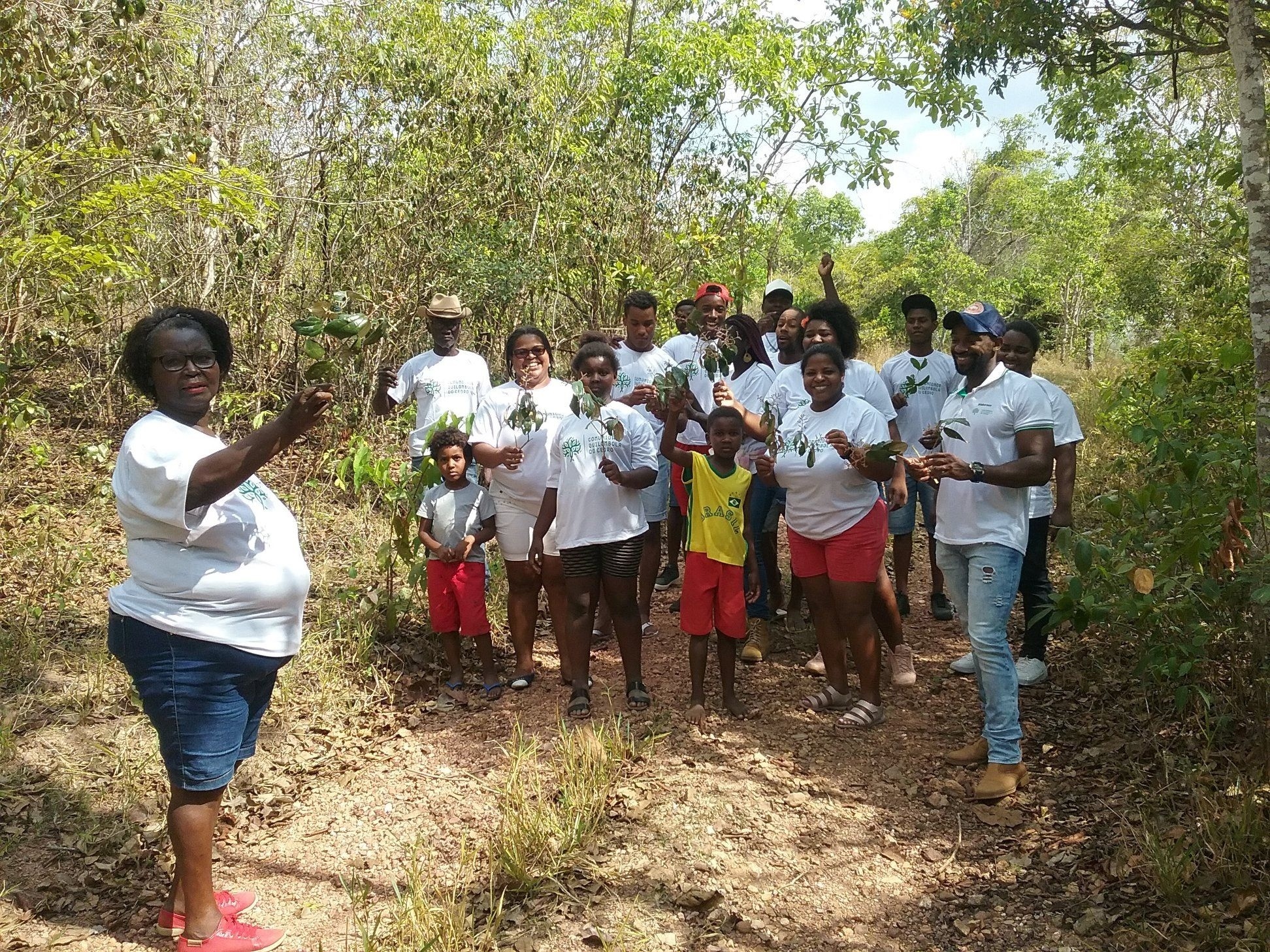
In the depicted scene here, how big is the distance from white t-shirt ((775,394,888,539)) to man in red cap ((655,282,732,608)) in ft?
2.92

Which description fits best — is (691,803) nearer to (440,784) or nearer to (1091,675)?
(440,784)

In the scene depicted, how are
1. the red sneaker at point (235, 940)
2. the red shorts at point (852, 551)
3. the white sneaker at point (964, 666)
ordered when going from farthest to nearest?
the white sneaker at point (964, 666) < the red shorts at point (852, 551) < the red sneaker at point (235, 940)

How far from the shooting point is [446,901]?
320 cm

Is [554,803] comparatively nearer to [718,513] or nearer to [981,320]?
[718,513]

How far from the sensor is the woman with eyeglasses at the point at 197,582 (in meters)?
2.71

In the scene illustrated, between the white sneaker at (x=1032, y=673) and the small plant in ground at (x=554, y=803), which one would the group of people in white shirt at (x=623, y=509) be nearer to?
the white sneaker at (x=1032, y=673)

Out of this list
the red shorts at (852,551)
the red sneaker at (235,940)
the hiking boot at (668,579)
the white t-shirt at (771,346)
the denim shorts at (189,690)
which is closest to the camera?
the denim shorts at (189,690)

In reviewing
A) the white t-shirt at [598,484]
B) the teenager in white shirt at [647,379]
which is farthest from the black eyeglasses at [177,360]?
the teenager in white shirt at [647,379]

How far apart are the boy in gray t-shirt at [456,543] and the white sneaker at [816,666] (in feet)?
5.90

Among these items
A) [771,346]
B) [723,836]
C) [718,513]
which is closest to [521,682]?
[718,513]

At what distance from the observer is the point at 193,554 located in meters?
2.85

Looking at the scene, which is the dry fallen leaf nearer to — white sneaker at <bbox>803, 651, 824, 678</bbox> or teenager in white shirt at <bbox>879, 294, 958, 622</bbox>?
white sneaker at <bbox>803, 651, 824, 678</bbox>

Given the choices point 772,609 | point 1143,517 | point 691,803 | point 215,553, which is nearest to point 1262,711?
point 1143,517

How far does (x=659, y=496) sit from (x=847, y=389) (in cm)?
154
